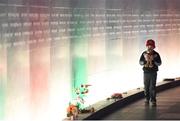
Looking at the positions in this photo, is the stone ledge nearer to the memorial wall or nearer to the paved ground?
the paved ground

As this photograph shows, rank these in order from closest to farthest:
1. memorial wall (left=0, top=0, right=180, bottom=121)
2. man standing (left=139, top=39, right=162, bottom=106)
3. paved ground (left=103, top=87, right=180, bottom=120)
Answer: memorial wall (left=0, top=0, right=180, bottom=121) < paved ground (left=103, top=87, right=180, bottom=120) < man standing (left=139, top=39, right=162, bottom=106)

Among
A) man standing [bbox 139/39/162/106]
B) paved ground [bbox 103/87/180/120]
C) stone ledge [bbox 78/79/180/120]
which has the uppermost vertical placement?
man standing [bbox 139/39/162/106]

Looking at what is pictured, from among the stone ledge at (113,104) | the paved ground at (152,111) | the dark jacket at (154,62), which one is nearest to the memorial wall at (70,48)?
the stone ledge at (113,104)

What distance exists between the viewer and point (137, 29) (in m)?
20.7

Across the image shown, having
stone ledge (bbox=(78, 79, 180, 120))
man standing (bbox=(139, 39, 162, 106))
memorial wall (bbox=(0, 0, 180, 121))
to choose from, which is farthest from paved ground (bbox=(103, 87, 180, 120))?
memorial wall (bbox=(0, 0, 180, 121))

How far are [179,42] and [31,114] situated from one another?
42.7ft

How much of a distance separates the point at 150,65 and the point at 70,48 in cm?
287

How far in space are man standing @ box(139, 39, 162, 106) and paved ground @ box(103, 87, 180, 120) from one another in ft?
1.42

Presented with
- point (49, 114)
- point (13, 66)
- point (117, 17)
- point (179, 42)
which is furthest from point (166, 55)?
point (13, 66)

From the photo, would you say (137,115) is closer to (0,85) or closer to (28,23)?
(28,23)

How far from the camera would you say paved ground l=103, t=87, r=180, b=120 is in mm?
15750

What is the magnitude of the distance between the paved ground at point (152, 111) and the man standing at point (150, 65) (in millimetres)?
433

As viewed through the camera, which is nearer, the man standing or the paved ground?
the paved ground

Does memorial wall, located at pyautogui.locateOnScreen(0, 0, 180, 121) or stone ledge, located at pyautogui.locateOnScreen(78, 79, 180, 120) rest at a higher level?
memorial wall, located at pyautogui.locateOnScreen(0, 0, 180, 121)
